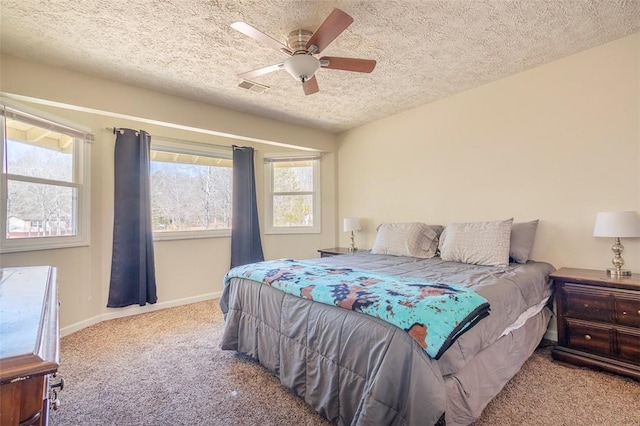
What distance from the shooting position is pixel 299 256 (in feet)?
15.5

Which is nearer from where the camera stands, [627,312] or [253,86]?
[627,312]

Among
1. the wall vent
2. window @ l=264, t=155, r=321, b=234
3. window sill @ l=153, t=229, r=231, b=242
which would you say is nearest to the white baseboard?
window sill @ l=153, t=229, r=231, b=242

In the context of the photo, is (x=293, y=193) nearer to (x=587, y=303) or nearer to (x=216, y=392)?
(x=216, y=392)

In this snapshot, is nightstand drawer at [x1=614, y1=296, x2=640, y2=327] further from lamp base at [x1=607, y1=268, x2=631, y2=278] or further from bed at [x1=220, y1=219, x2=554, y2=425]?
bed at [x1=220, y1=219, x2=554, y2=425]

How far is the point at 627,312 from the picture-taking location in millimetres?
2018

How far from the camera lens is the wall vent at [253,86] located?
2850 mm

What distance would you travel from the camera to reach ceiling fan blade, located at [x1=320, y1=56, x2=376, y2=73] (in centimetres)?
211

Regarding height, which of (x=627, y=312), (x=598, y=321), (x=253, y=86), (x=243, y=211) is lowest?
(x=598, y=321)

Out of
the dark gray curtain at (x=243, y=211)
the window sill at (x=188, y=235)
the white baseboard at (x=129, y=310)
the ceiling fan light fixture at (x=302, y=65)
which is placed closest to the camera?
the ceiling fan light fixture at (x=302, y=65)

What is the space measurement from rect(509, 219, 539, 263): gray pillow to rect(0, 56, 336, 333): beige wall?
2616 millimetres

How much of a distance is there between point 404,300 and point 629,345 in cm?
186

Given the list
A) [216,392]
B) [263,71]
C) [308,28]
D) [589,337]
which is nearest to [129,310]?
[216,392]

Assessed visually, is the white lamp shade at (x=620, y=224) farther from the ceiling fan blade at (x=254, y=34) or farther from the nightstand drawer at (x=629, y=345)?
the ceiling fan blade at (x=254, y=34)

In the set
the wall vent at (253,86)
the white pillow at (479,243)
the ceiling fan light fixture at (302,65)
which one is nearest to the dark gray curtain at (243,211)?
the wall vent at (253,86)
